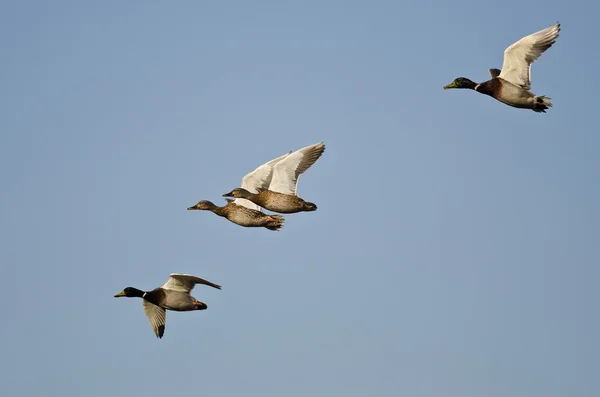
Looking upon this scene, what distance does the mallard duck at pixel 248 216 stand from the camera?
116 ft

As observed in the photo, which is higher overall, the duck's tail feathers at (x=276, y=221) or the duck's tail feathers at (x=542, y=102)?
the duck's tail feathers at (x=542, y=102)

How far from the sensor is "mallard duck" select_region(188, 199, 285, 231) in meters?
35.3

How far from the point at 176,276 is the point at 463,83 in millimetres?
10286

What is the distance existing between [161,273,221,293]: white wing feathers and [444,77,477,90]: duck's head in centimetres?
970

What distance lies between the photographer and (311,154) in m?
34.2

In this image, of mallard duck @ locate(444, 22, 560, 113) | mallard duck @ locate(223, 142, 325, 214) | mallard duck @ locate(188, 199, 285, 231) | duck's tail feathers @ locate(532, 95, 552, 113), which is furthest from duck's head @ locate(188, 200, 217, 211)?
duck's tail feathers @ locate(532, 95, 552, 113)

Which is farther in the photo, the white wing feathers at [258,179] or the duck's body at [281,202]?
the white wing feathers at [258,179]

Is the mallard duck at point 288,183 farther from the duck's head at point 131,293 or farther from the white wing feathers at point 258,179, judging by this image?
the duck's head at point 131,293

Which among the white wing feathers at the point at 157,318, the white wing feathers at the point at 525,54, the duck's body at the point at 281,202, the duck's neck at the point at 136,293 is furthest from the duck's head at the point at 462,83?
the duck's neck at the point at 136,293

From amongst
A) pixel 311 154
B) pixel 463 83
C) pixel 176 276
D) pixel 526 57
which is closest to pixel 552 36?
pixel 526 57

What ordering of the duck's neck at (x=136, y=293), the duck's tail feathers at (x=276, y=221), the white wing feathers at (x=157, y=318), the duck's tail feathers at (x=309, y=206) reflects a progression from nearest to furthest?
the duck's tail feathers at (x=309, y=206) < the duck's tail feathers at (x=276, y=221) < the white wing feathers at (x=157, y=318) < the duck's neck at (x=136, y=293)

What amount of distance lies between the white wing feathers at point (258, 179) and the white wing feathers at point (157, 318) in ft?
13.7

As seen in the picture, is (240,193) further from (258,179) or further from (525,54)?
(525,54)

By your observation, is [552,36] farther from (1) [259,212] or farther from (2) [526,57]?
(1) [259,212]
